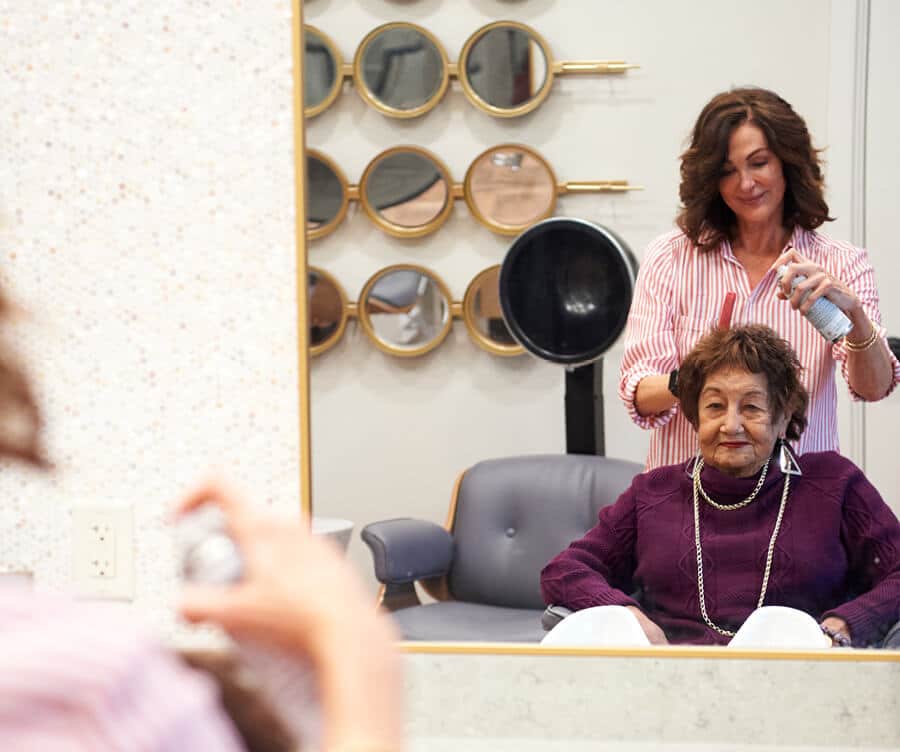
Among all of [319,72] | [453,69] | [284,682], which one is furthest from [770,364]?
[284,682]

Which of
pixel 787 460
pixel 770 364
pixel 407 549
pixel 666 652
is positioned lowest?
pixel 666 652

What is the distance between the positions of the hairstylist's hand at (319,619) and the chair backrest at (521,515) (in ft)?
2.64

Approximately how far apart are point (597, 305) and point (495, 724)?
0.52m

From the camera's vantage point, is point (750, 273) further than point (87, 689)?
Yes

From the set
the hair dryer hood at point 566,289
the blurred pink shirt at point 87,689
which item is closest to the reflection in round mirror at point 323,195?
the hair dryer hood at point 566,289

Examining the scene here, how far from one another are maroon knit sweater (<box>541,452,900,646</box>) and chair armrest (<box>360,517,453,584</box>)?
20cm

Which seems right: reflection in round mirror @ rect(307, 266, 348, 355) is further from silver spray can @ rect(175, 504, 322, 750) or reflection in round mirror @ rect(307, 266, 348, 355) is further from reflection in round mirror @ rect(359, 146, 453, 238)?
silver spray can @ rect(175, 504, 322, 750)

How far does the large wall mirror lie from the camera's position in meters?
1.28

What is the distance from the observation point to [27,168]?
1283mm

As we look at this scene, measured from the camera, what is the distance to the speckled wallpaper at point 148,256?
1.26m

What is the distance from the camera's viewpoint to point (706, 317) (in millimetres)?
1298

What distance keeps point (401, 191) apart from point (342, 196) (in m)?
0.07

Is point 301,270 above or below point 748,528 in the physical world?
above

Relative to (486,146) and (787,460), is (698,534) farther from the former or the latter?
(486,146)
